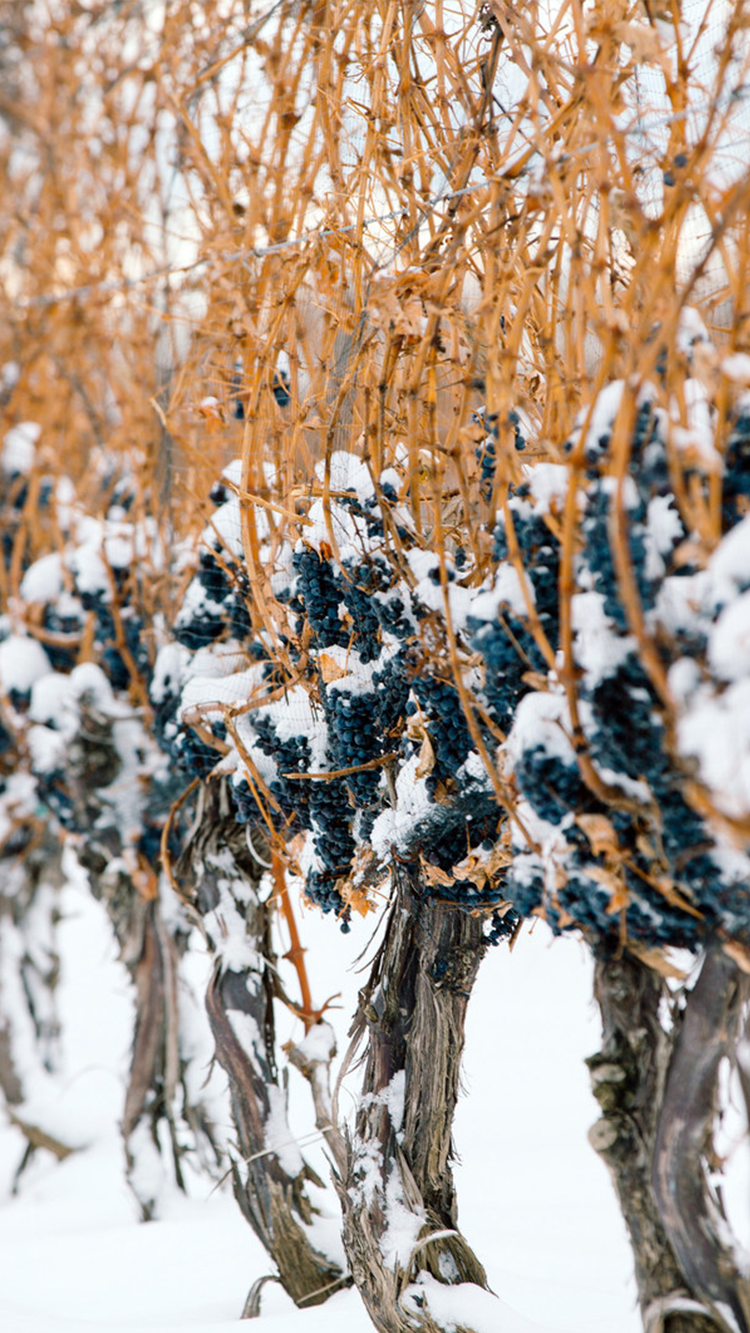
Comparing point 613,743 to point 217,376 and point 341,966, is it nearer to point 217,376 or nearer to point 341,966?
point 341,966

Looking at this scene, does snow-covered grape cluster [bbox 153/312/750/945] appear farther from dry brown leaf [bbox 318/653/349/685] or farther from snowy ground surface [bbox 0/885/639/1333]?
snowy ground surface [bbox 0/885/639/1333]

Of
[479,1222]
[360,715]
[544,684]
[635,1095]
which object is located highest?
[360,715]

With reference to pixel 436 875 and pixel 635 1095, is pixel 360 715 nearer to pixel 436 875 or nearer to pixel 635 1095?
pixel 436 875

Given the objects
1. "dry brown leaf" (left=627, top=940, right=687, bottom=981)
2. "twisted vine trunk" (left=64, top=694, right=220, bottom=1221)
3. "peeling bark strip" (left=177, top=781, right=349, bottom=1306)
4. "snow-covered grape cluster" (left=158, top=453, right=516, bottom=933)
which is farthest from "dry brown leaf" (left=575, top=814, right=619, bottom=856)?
"twisted vine trunk" (left=64, top=694, right=220, bottom=1221)

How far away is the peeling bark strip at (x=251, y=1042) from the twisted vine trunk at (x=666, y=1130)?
76 centimetres

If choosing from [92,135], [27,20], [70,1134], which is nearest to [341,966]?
[70,1134]

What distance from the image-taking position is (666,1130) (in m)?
0.90

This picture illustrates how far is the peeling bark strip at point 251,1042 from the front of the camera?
156 cm

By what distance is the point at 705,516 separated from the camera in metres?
0.78

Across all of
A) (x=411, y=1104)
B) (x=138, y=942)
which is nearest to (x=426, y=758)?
(x=411, y=1104)

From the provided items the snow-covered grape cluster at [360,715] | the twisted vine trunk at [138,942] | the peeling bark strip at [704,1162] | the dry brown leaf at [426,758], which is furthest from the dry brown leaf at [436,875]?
the twisted vine trunk at [138,942]

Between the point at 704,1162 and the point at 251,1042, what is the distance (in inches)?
35.2

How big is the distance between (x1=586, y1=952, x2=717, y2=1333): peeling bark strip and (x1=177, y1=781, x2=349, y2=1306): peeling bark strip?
29.6 inches

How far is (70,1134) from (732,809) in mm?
2441
